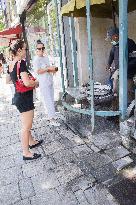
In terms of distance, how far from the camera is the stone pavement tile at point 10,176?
13.7ft

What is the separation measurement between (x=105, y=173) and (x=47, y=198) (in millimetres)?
1013

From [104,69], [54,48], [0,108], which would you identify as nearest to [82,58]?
[104,69]

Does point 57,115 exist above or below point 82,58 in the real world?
below

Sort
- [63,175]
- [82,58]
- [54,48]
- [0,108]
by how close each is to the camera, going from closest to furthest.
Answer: [63,175] → [82,58] → [0,108] → [54,48]

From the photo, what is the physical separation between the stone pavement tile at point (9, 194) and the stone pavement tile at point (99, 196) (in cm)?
100

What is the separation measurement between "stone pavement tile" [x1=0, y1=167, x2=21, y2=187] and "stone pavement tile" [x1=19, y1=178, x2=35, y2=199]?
136 millimetres

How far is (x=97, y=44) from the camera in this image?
305 inches

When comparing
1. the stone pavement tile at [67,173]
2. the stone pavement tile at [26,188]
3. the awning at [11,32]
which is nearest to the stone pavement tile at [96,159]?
the stone pavement tile at [67,173]

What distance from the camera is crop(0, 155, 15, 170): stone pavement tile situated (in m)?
4.68

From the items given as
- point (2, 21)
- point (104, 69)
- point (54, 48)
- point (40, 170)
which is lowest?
point (40, 170)

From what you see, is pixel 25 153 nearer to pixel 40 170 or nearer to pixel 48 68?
pixel 40 170

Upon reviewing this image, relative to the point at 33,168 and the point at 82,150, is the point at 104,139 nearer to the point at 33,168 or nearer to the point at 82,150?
the point at 82,150

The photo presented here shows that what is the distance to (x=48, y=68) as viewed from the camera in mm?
6027

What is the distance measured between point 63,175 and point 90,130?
1.83 meters
